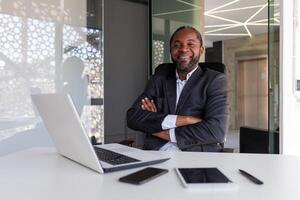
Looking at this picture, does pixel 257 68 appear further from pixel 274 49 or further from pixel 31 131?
pixel 31 131

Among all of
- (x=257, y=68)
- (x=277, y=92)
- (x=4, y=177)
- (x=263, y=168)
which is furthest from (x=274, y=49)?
(x=257, y=68)

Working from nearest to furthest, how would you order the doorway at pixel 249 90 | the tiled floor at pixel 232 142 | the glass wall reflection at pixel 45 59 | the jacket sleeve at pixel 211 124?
the jacket sleeve at pixel 211 124 < the glass wall reflection at pixel 45 59 < the tiled floor at pixel 232 142 < the doorway at pixel 249 90

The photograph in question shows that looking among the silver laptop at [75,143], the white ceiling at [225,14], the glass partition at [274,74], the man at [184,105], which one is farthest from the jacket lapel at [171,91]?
the white ceiling at [225,14]

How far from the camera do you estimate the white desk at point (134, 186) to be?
0.80 meters

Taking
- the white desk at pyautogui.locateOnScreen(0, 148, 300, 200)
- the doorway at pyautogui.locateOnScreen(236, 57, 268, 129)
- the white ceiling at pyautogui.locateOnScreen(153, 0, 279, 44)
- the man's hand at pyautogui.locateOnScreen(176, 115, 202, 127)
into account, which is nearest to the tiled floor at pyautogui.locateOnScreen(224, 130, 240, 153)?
the doorway at pyautogui.locateOnScreen(236, 57, 268, 129)

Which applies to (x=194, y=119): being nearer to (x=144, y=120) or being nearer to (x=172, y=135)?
(x=172, y=135)

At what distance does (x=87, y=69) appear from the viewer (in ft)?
12.1

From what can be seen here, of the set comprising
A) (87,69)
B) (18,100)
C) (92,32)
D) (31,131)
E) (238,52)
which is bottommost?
(31,131)

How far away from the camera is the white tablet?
0.85 metres

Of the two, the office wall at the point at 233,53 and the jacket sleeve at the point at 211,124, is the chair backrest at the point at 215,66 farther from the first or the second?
the office wall at the point at 233,53

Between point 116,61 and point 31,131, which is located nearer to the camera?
point 31,131

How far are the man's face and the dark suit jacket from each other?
0.07m

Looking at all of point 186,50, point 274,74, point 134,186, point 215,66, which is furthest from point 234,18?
point 134,186

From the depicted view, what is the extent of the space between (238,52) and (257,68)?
2.61 ft
